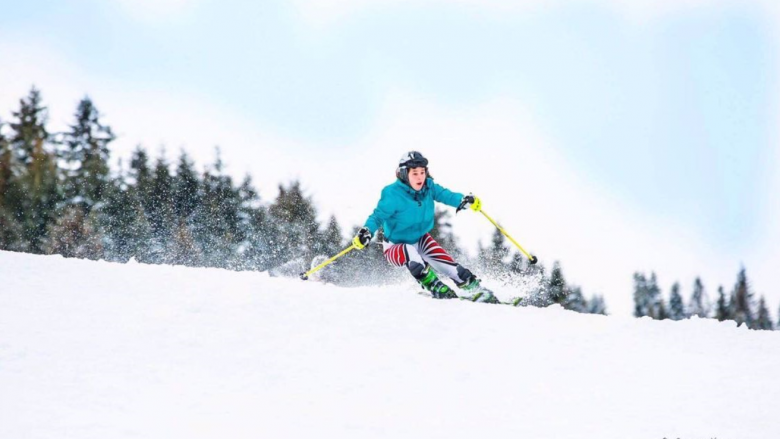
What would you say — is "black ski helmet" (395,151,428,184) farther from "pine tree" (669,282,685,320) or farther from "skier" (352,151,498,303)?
"pine tree" (669,282,685,320)

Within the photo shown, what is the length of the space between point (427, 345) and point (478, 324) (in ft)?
2.47

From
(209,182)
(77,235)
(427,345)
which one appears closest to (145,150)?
(209,182)

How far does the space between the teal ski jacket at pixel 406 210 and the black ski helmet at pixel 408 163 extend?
0.10 metres

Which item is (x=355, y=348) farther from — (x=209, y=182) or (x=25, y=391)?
(x=209, y=182)

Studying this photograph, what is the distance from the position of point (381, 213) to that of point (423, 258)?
2.58 feet

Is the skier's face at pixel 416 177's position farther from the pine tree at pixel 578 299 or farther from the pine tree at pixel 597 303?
the pine tree at pixel 597 303

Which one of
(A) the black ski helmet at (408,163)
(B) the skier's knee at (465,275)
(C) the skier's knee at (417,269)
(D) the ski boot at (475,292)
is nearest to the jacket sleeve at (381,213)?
(A) the black ski helmet at (408,163)

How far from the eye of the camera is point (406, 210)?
26.2 feet

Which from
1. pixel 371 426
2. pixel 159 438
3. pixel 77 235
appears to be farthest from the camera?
pixel 77 235

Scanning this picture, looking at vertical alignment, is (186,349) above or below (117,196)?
below

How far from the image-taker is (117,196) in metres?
34.1

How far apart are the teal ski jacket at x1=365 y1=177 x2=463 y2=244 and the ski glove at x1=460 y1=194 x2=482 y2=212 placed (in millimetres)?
81

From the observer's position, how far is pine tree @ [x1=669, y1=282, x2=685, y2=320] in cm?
7900

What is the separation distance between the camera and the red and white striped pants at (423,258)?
771cm
